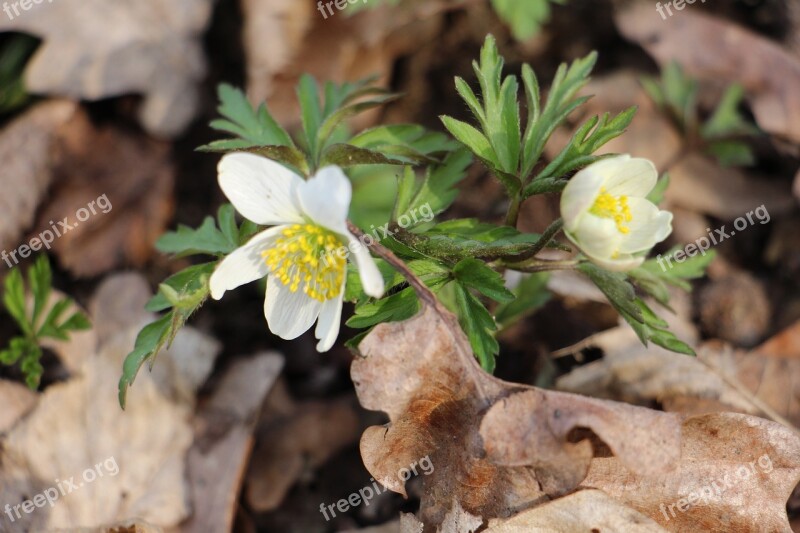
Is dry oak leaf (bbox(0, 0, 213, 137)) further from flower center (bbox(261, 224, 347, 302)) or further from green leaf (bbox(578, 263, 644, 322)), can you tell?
green leaf (bbox(578, 263, 644, 322))

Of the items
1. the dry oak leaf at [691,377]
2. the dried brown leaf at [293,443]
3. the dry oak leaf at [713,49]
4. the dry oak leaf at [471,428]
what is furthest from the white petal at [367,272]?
the dry oak leaf at [713,49]

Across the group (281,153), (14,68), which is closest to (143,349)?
(281,153)

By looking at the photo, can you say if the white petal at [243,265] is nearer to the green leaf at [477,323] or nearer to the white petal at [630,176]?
the green leaf at [477,323]

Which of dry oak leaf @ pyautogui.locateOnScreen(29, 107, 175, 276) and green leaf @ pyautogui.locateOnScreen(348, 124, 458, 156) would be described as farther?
dry oak leaf @ pyautogui.locateOnScreen(29, 107, 175, 276)

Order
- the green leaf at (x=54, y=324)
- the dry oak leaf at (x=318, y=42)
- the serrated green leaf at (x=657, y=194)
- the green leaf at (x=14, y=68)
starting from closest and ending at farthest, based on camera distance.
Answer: the serrated green leaf at (x=657, y=194)
the green leaf at (x=54, y=324)
the green leaf at (x=14, y=68)
the dry oak leaf at (x=318, y=42)

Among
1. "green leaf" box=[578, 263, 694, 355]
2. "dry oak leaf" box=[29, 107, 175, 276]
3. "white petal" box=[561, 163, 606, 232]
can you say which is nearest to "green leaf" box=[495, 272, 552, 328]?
"green leaf" box=[578, 263, 694, 355]

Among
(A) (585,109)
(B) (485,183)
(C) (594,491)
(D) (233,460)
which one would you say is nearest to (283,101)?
(B) (485,183)

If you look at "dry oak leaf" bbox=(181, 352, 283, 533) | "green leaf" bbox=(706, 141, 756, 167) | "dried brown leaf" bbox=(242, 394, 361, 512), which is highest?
"green leaf" bbox=(706, 141, 756, 167)
